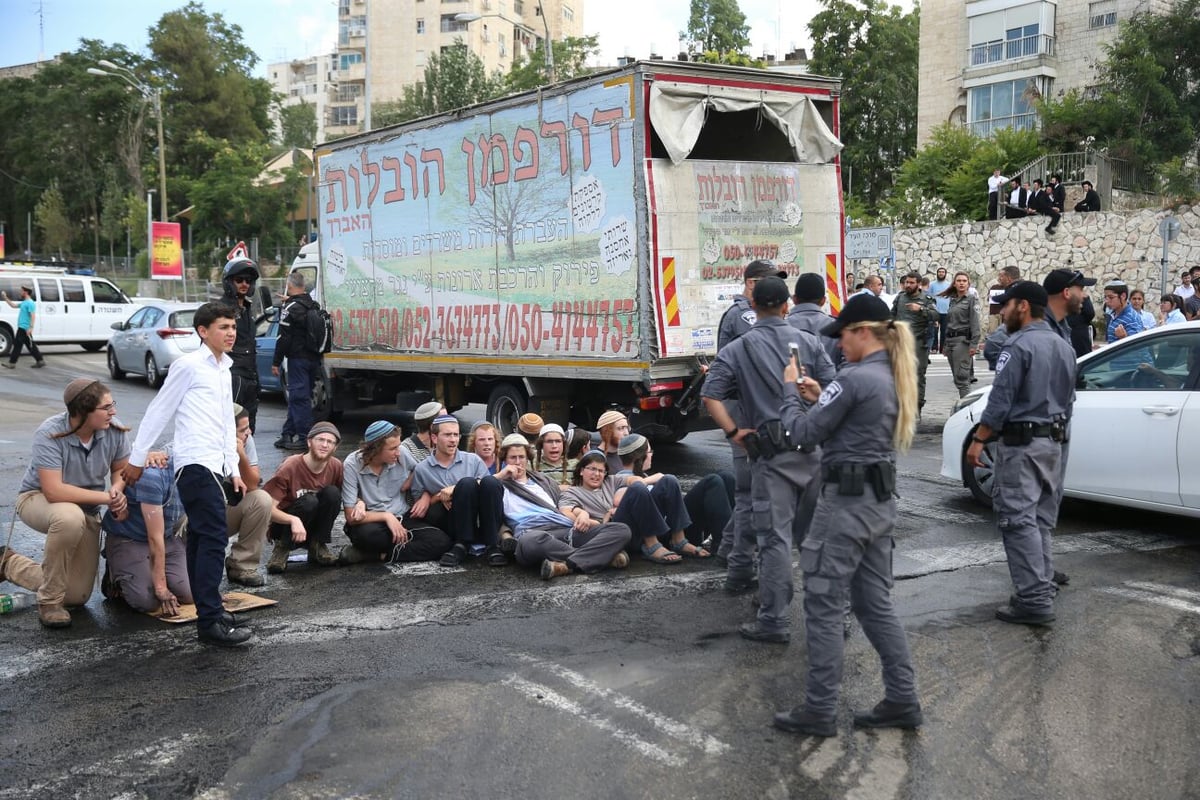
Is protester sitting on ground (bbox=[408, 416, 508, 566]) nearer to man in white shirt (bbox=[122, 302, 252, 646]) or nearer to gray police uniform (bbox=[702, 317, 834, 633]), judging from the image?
man in white shirt (bbox=[122, 302, 252, 646])

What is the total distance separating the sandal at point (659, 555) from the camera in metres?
7.15

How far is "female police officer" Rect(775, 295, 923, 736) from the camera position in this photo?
14.3 feet

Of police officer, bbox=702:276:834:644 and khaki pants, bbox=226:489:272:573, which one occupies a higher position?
police officer, bbox=702:276:834:644

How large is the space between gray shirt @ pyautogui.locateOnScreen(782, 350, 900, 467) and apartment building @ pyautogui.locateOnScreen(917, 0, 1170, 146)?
3729cm

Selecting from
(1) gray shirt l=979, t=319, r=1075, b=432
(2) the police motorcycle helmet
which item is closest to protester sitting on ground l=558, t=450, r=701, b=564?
(1) gray shirt l=979, t=319, r=1075, b=432

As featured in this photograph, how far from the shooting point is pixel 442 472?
7.49 m

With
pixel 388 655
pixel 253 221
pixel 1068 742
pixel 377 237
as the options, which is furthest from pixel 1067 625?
pixel 253 221

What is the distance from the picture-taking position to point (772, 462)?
5.47m

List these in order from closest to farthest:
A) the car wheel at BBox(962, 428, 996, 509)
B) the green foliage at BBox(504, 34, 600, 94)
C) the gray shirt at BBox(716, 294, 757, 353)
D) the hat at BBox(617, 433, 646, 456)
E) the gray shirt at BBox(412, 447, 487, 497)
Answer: the gray shirt at BBox(716, 294, 757, 353) < the gray shirt at BBox(412, 447, 487, 497) < the hat at BBox(617, 433, 646, 456) < the car wheel at BBox(962, 428, 996, 509) < the green foliage at BBox(504, 34, 600, 94)

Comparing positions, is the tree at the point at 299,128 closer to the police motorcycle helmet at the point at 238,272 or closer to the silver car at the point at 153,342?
the silver car at the point at 153,342

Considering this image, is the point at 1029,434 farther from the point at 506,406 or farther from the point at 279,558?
the point at 506,406

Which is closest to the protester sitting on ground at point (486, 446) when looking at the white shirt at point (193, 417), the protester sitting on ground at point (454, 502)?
the protester sitting on ground at point (454, 502)

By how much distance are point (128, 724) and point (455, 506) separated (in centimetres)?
302

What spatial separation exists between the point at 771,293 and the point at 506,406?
6.29m
